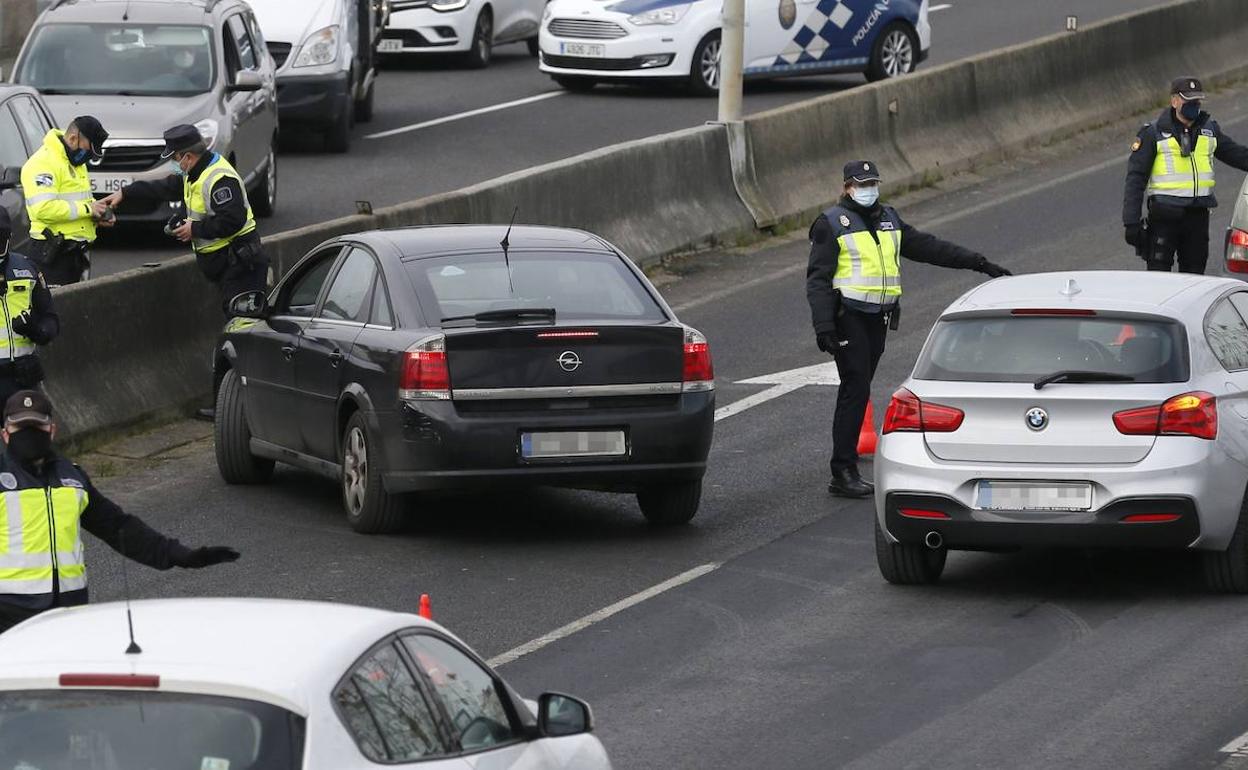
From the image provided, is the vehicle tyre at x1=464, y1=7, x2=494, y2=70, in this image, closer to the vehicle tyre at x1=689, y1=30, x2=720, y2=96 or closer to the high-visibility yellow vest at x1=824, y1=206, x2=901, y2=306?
the vehicle tyre at x1=689, y1=30, x2=720, y2=96

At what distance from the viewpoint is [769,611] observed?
35.5ft

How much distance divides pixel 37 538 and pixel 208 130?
12.6m

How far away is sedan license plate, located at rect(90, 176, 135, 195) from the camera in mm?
19609

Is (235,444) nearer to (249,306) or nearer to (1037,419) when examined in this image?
(249,306)

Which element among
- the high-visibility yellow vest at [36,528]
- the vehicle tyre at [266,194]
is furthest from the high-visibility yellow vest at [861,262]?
the vehicle tyre at [266,194]

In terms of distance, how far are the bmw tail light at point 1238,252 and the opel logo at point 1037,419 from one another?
683cm

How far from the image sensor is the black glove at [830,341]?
13383 millimetres

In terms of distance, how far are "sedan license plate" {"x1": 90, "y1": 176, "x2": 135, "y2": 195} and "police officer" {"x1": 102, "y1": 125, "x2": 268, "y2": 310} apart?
389 centimetres

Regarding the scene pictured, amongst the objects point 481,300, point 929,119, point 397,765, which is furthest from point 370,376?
point 929,119

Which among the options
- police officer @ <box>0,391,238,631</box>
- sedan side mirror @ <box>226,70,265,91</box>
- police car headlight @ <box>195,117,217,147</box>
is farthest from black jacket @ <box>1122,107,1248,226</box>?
police officer @ <box>0,391,238,631</box>

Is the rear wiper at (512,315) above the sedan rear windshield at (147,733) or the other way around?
the other way around

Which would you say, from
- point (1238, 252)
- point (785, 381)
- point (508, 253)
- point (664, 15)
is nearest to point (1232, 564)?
point (508, 253)

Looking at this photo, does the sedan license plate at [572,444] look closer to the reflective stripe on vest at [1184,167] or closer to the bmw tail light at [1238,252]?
the reflective stripe on vest at [1184,167]

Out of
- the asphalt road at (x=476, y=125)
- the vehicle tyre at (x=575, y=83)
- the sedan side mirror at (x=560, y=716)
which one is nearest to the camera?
the sedan side mirror at (x=560, y=716)
